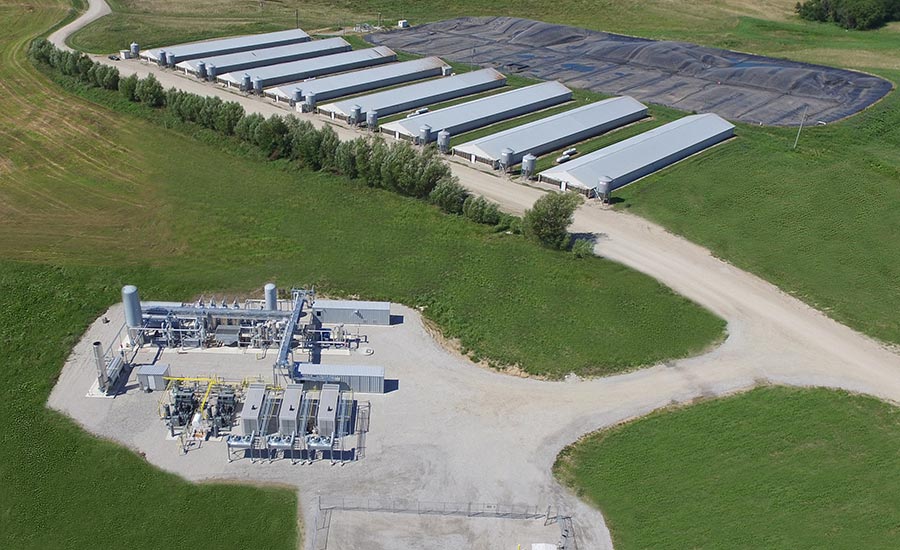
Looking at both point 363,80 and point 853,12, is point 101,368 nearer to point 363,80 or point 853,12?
point 363,80

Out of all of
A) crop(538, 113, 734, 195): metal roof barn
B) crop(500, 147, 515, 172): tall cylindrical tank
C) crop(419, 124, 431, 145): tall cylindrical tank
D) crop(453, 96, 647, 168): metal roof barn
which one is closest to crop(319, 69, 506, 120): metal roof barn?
crop(419, 124, 431, 145): tall cylindrical tank

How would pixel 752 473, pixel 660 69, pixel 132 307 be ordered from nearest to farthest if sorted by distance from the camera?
pixel 752 473, pixel 132 307, pixel 660 69

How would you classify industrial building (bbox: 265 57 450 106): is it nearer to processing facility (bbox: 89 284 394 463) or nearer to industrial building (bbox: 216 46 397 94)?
industrial building (bbox: 216 46 397 94)

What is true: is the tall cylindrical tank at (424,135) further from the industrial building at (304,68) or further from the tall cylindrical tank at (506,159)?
Answer: the industrial building at (304,68)

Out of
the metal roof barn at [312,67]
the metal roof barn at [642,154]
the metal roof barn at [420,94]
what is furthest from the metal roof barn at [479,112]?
the metal roof barn at [312,67]

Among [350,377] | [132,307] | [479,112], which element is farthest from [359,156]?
[350,377]

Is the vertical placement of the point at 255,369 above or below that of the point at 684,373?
below
